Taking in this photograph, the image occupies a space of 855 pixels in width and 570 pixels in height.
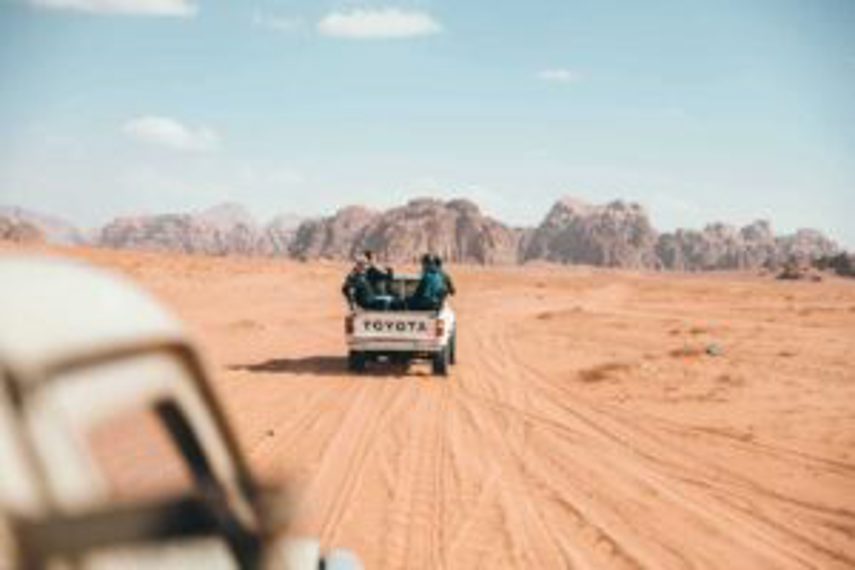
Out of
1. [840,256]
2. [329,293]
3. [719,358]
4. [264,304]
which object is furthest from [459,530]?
[840,256]

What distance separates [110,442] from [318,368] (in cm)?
1841

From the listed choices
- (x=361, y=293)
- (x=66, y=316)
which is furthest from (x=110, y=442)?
(x=361, y=293)

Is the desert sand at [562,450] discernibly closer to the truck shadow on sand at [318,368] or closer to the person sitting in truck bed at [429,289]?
the truck shadow on sand at [318,368]

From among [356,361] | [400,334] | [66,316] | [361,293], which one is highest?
[66,316]

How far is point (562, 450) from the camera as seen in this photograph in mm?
12602

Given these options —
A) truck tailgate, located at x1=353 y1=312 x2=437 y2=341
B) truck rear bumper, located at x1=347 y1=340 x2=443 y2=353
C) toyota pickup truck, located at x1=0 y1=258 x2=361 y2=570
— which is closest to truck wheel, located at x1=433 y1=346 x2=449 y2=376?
truck rear bumper, located at x1=347 y1=340 x2=443 y2=353

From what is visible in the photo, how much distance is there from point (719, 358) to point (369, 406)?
1091 cm

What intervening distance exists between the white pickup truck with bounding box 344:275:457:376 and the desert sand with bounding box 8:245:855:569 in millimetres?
462

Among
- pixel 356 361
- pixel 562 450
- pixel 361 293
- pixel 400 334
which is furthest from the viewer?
pixel 361 293

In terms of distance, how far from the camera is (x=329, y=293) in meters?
54.5

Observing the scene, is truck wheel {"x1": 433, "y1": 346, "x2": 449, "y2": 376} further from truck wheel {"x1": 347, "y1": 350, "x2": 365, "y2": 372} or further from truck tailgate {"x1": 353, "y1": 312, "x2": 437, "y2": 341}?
truck wheel {"x1": 347, "y1": 350, "x2": 365, "y2": 372}

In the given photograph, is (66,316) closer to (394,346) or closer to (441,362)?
(394,346)

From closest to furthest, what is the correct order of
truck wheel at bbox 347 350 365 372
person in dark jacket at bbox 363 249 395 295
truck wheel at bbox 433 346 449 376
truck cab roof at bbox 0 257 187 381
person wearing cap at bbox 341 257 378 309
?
truck cab roof at bbox 0 257 187 381
truck wheel at bbox 433 346 449 376
truck wheel at bbox 347 350 365 372
person wearing cap at bbox 341 257 378 309
person in dark jacket at bbox 363 249 395 295

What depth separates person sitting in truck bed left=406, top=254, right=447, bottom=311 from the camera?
752 inches
